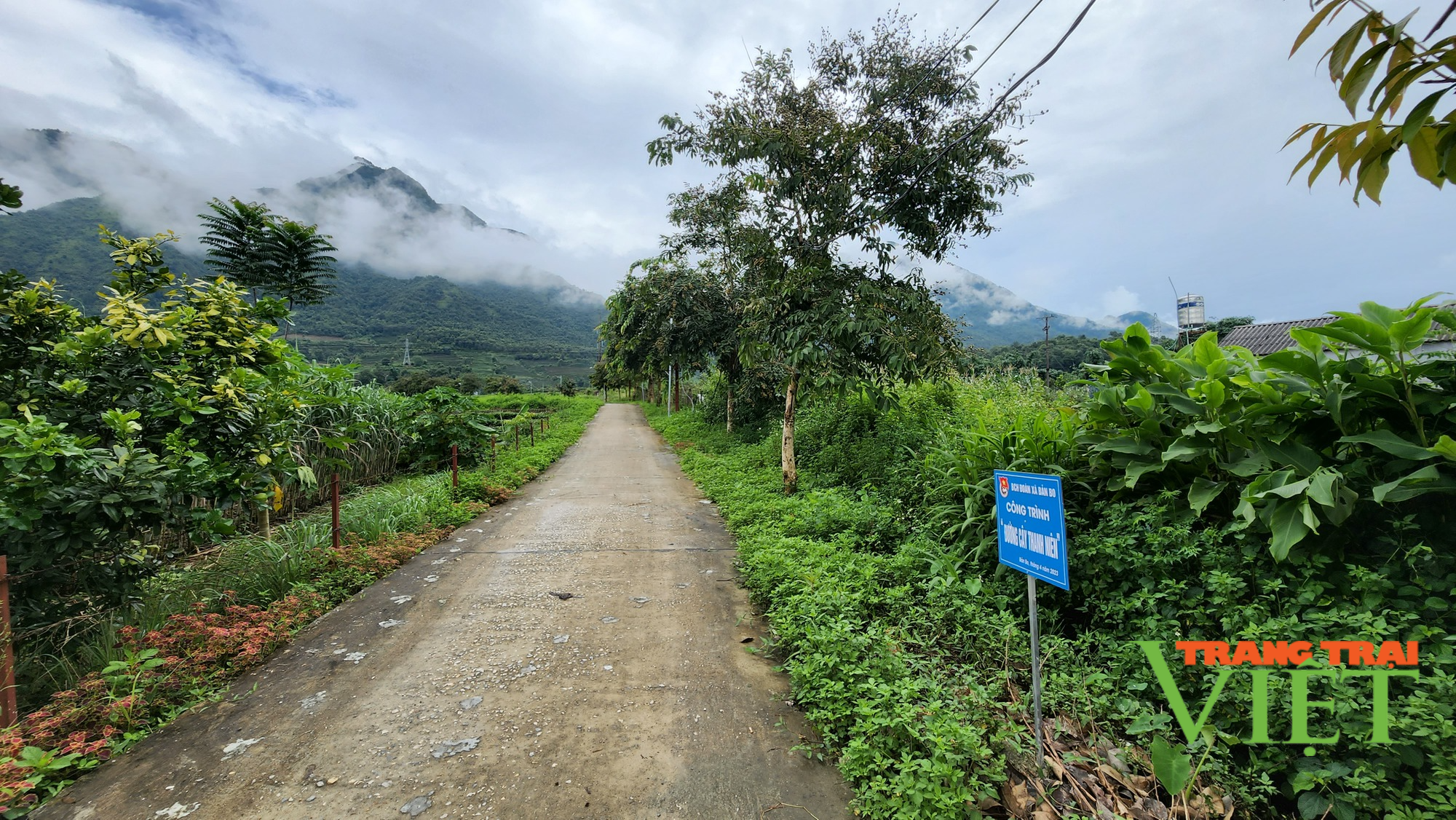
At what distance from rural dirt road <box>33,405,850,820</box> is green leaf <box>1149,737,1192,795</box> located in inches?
52.3

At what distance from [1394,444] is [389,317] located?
88.7 metres

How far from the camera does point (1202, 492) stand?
298cm

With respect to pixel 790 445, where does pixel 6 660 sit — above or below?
below

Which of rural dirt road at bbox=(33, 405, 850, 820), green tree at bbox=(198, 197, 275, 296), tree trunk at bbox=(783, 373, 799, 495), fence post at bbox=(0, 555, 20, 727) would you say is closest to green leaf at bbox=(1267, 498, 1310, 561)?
rural dirt road at bbox=(33, 405, 850, 820)

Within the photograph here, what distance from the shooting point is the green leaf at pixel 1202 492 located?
2906 millimetres

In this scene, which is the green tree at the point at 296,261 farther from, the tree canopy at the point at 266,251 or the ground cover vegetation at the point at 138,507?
the ground cover vegetation at the point at 138,507

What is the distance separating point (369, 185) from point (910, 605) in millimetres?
235270

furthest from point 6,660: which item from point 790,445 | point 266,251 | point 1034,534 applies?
point 266,251

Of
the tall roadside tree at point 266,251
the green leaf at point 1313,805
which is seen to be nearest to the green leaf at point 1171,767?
the green leaf at point 1313,805

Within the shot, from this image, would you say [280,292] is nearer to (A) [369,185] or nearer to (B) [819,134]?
(B) [819,134]

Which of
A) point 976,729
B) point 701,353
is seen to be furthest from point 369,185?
point 976,729

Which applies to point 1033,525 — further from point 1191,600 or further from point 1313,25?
point 1313,25

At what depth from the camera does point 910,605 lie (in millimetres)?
3791

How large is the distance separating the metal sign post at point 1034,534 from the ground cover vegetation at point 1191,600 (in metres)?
0.47
